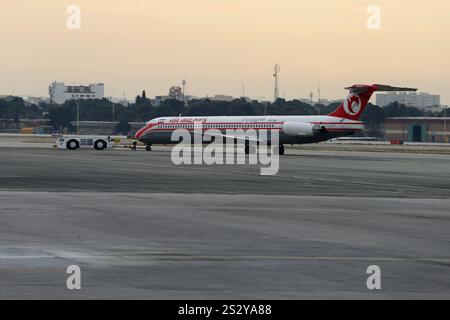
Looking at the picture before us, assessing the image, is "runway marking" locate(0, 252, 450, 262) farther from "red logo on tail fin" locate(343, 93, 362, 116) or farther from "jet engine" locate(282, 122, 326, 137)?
"jet engine" locate(282, 122, 326, 137)

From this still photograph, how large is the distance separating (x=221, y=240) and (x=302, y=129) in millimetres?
69742

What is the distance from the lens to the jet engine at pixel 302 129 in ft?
296

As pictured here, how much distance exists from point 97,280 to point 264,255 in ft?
14.6

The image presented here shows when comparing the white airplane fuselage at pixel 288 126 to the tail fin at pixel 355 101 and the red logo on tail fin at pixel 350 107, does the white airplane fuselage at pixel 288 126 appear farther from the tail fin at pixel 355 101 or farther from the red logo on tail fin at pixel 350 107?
the red logo on tail fin at pixel 350 107

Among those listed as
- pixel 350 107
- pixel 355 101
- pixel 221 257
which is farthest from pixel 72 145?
pixel 221 257

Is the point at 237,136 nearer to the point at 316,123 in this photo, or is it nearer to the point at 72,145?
the point at 316,123

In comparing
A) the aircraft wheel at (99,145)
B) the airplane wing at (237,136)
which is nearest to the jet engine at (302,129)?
the airplane wing at (237,136)

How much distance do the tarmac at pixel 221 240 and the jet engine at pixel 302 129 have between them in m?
47.8

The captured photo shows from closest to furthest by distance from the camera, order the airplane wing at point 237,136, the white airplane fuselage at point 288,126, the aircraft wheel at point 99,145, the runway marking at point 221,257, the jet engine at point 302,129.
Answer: the runway marking at point 221,257 → the white airplane fuselage at point 288,126 → the jet engine at point 302,129 → the airplane wing at point 237,136 → the aircraft wheel at point 99,145

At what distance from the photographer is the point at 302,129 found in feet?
298

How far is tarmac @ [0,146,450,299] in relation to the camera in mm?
15250

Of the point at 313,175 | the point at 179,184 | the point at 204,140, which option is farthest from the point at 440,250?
the point at 204,140

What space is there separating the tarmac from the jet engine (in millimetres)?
47841
